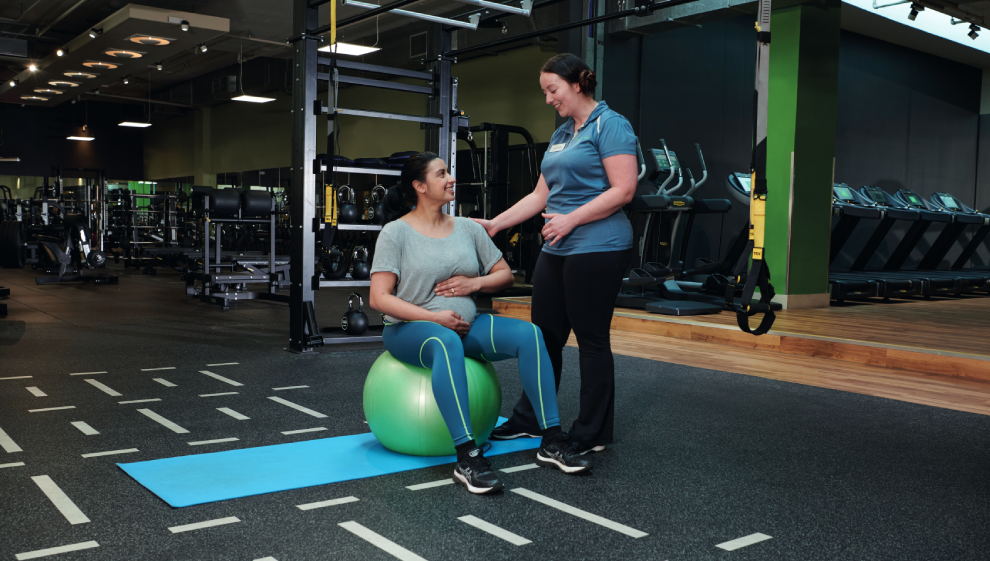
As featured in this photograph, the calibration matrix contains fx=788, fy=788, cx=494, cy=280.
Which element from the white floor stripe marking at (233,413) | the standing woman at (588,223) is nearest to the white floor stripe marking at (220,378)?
the white floor stripe marking at (233,413)

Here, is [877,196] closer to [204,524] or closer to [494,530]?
[494,530]

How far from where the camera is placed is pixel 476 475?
7.16 ft

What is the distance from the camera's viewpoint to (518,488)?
7.38ft

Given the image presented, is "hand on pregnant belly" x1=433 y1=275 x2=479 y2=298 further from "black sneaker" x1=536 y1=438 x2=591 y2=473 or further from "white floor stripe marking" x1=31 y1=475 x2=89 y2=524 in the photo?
"white floor stripe marking" x1=31 y1=475 x2=89 y2=524

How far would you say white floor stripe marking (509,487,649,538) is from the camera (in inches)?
75.1

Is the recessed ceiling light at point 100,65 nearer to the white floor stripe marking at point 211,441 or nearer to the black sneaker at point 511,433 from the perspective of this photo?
the white floor stripe marking at point 211,441

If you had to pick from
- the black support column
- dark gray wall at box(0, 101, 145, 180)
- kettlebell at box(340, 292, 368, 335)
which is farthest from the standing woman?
dark gray wall at box(0, 101, 145, 180)

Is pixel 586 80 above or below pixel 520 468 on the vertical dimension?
above

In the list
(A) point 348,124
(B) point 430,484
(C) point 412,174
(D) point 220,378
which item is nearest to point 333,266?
(D) point 220,378

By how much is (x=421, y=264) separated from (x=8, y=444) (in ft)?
4.86

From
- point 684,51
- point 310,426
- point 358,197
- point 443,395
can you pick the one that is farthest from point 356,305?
point 358,197

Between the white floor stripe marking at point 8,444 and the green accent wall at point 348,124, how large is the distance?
620 centimetres

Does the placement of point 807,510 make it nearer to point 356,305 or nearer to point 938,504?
point 938,504

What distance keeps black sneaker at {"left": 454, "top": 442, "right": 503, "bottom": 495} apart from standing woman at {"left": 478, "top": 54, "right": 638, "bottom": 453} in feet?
1.27
